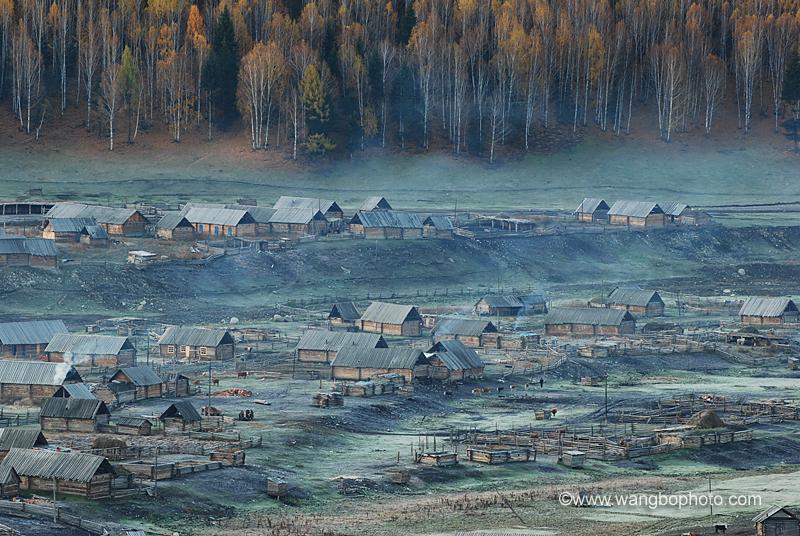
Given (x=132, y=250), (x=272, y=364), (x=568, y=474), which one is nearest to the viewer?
(x=568, y=474)

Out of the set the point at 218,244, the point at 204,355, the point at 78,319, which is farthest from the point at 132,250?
the point at 204,355

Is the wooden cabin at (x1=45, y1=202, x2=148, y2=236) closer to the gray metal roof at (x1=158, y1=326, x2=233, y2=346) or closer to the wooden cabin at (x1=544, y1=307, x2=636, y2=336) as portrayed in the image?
the gray metal roof at (x1=158, y1=326, x2=233, y2=346)

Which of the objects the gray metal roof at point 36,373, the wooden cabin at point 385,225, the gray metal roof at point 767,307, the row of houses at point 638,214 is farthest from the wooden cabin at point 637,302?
the gray metal roof at point 36,373

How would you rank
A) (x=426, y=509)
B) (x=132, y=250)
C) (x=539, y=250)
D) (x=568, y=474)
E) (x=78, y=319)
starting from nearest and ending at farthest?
(x=426, y=509), (x=568, y=474), (x=78, y=319), (x=132, y=250), (x=539, y=250)

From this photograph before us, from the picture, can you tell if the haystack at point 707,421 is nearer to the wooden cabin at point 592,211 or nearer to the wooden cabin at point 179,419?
the wooden cabin at point 179,419

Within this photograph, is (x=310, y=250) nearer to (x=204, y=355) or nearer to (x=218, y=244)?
(x=218, y=244)

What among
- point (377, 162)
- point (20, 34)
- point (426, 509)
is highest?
point (20, 34)

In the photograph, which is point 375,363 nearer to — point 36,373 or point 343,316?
point 343,316
